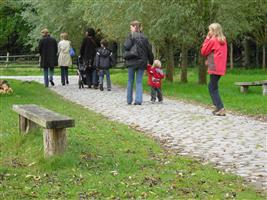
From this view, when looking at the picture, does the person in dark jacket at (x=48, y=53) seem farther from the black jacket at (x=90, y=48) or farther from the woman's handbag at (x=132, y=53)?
the woman's handbag at (x=132, y=53)

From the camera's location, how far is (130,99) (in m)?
15.5

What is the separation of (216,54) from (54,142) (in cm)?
579

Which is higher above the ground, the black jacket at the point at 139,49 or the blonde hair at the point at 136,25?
the blonde hair at the point at 136,25

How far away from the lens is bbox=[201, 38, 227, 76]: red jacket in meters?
13.1

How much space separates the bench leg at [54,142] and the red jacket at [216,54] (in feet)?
18.3

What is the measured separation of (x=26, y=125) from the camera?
1061 cm

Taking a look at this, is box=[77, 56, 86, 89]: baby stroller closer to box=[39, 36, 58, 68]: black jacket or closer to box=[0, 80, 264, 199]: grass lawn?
box=[39, 36, 58, 68]: black jacket

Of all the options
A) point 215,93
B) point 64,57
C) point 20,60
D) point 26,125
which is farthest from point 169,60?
point 20,60

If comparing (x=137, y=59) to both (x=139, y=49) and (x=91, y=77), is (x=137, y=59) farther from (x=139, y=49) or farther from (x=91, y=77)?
(x=91, y=77)

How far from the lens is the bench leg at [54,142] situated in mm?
8250

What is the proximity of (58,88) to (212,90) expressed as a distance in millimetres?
10554

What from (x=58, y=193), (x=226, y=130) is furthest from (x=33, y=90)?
(x=58, y=193)

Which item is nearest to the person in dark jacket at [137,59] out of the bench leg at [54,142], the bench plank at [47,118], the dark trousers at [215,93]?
the dark trousers at [215,93]

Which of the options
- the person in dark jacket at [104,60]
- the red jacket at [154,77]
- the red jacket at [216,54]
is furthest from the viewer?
the person in dark jacket at [104,60]
